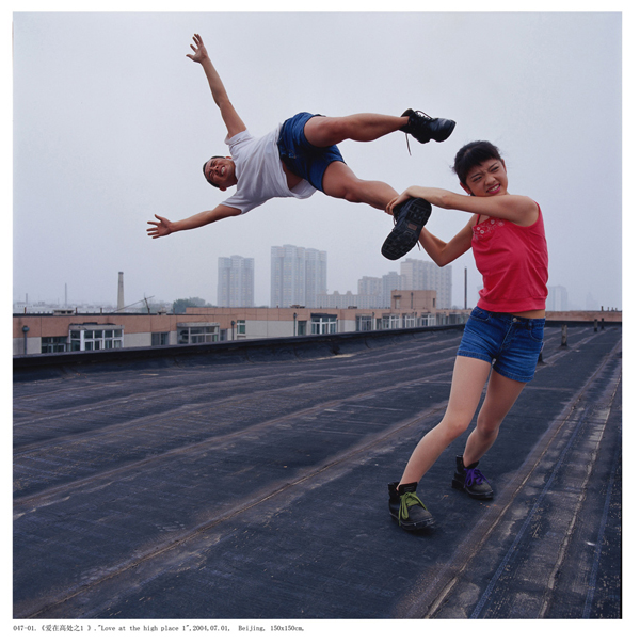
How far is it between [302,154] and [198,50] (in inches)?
38.1

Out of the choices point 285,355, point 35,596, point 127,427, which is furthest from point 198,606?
point 285,355

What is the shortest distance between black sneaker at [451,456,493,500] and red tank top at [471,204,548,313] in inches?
37.4

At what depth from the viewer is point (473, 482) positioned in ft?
8.56

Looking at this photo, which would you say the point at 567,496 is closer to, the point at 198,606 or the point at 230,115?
the point at 198,606

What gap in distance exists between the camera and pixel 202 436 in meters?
3.82

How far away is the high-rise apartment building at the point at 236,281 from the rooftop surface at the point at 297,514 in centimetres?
131

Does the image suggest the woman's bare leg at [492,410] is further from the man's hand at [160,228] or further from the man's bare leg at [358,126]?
the man's hand at [160,228]

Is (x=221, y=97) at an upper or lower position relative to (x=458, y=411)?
upper

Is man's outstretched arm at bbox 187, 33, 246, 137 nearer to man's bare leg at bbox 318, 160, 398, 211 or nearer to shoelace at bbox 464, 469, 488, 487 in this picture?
man's bare leg at bbox 318, 160, 398, 211

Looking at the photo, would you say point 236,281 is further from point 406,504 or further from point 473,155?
point 406,504

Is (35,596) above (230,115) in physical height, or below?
below

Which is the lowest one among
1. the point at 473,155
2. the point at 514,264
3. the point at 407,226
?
the point at 514,264

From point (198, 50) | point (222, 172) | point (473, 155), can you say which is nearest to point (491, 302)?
point (473, 155)
